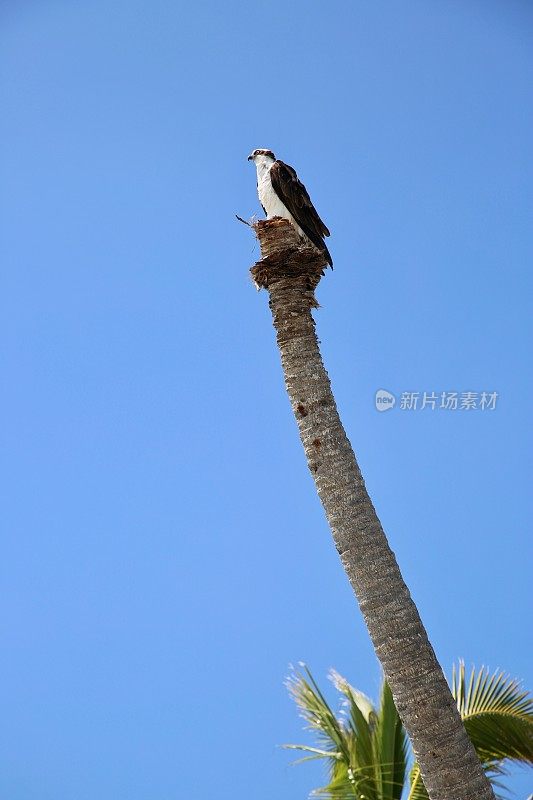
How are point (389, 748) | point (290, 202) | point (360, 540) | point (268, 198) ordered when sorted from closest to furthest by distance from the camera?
point (360, 540) → point (290, 202) → point (268, 198) → point (389, 748)

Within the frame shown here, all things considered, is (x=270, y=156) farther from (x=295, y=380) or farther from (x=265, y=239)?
(x=295, y=380)

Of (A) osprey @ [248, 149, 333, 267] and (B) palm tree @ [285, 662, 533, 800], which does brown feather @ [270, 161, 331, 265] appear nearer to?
(A) osprey @ [248, 149, 333, 267]

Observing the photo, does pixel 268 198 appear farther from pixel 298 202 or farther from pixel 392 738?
pixel 392 738

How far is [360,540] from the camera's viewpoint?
796 cm

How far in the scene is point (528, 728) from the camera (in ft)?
35.1

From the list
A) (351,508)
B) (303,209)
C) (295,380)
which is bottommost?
(351,508)

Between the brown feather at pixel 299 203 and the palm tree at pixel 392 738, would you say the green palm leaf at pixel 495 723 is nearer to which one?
the palm tree at pixel 392 738

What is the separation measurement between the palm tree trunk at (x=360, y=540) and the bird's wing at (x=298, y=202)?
1.95 feet

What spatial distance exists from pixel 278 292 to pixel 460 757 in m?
4.25

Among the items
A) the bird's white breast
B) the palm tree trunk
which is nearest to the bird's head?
the bird's white breast

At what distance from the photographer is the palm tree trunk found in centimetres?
745

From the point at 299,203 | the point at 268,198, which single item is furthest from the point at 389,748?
the point at 268,198

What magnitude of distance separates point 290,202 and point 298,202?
9 centimetres

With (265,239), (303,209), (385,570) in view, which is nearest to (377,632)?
(385,570)
